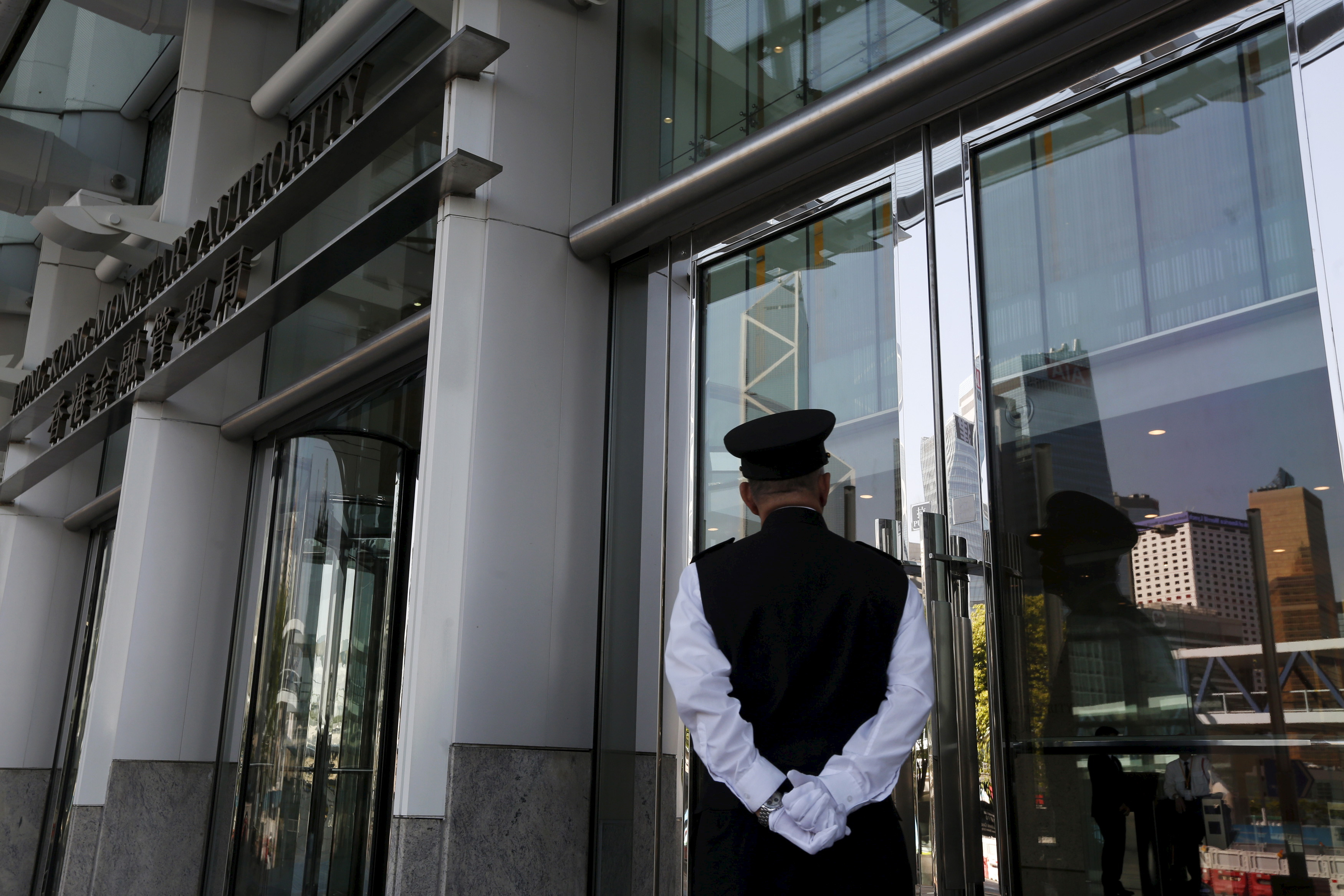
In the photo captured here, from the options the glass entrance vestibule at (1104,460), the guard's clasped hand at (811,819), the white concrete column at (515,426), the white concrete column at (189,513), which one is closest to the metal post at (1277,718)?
the glass entrance vestibule at (1104,460)

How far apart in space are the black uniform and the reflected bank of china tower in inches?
29.5

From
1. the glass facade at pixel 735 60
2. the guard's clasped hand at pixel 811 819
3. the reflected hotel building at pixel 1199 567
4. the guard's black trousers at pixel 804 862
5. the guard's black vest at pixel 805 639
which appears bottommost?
the guard's black trousers at pixel 804 862

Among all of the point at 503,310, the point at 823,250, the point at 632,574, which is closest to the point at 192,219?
the point at 503,310

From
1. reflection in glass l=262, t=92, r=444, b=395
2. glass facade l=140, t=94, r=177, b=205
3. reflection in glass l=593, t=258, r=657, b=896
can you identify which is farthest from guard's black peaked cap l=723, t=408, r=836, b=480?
glass facade l=140, t=94, r=177, b=205

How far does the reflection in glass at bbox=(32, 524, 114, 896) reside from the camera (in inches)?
359

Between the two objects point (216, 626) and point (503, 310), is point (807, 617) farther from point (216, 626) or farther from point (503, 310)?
point (216, 626)

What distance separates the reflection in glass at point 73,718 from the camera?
29.9ft

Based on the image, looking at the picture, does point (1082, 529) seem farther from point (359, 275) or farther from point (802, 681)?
point (359, 275)

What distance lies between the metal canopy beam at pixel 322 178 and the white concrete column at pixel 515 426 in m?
0.21

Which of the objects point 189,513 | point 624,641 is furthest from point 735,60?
point 189,513

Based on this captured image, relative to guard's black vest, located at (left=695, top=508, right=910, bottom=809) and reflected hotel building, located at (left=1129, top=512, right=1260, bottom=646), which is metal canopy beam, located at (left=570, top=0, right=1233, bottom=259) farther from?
guard's black vest, located at (left=695, top=508, right=910, bottom=809)

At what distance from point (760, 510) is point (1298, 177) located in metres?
1.43

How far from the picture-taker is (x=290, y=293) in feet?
18.1

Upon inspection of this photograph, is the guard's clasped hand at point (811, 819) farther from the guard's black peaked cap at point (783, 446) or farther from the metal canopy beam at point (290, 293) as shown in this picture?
the metal canopy beam at point (290, 293)
